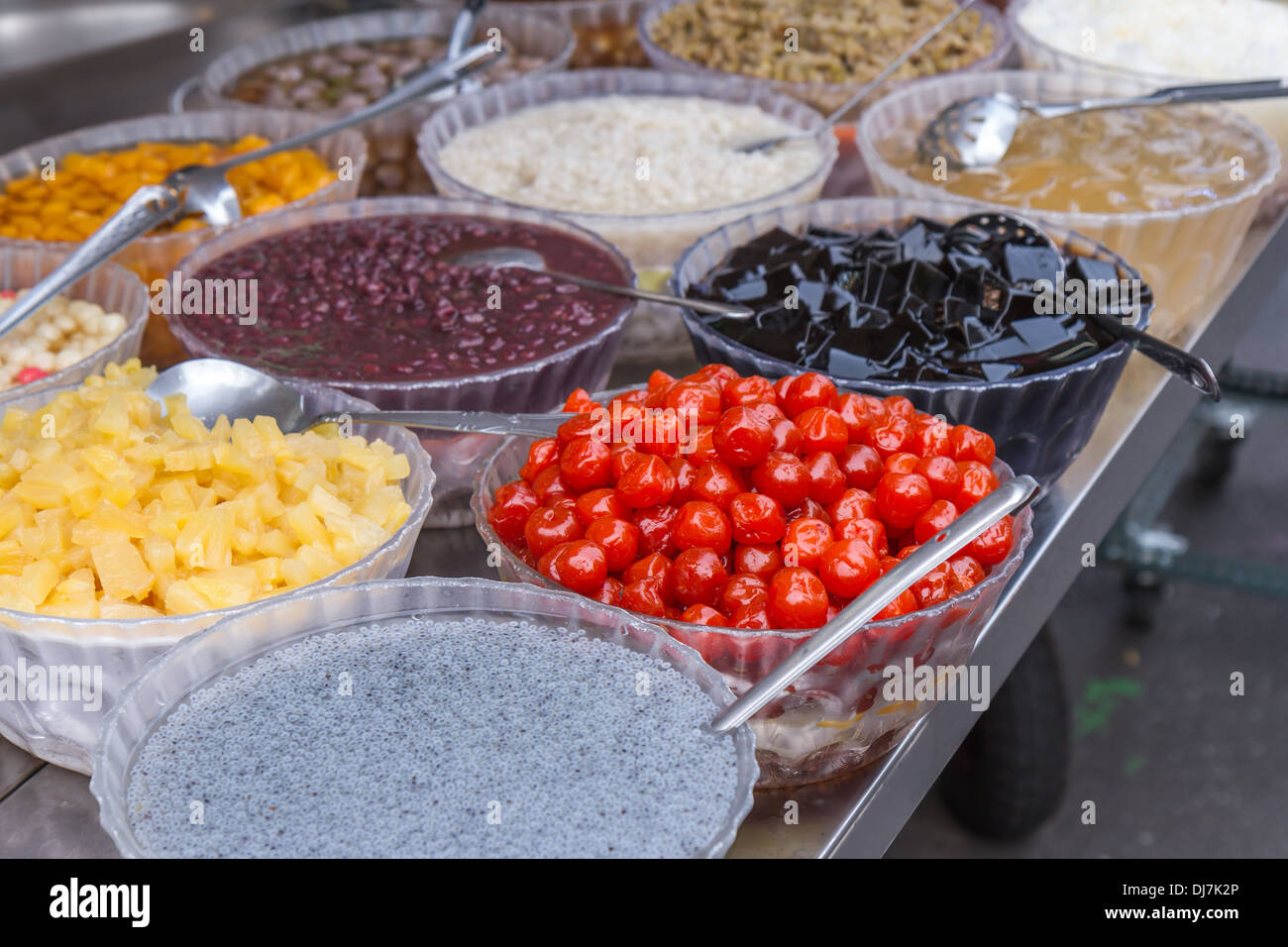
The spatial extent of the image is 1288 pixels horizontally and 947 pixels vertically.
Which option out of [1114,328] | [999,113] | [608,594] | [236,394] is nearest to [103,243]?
[236,394]

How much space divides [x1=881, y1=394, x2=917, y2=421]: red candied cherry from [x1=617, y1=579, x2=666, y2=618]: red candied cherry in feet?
1.15

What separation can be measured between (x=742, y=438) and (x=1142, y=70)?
1.65 metres

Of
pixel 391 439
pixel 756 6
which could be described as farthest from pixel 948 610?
pixel 756 6

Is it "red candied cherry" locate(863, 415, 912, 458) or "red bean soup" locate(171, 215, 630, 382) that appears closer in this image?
"red candied cherry" locate(863, 415, 912, 458)

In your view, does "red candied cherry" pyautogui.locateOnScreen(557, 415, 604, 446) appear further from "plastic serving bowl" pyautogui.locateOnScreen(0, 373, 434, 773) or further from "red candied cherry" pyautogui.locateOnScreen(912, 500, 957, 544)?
"red candied cherry" pyautogui.locateOnScreen(912, 500, 957, 544)

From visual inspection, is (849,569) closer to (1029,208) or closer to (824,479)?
(824,479)

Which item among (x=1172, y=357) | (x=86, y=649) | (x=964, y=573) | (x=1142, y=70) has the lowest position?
→ (x=86, y=649)

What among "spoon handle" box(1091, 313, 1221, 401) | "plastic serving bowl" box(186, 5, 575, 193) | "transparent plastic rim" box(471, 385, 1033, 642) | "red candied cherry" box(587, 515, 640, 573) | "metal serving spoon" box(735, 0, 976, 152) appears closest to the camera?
"transparent plastic rim" box(471, 385, 1033, 642)

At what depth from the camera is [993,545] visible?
1179 mm

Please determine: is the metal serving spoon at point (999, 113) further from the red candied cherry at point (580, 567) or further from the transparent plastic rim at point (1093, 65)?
the red candied cherry at point (580, 567)

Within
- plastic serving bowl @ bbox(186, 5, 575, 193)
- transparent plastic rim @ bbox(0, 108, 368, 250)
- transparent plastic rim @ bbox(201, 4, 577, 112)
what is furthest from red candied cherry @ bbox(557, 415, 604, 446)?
transparent plastic rim @ bbox(201, 4, 577, 112)

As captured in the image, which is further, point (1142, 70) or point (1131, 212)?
point (1142, 70)

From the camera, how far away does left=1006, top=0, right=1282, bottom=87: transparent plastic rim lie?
2.27 m

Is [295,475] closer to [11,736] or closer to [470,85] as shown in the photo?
[11,736]
